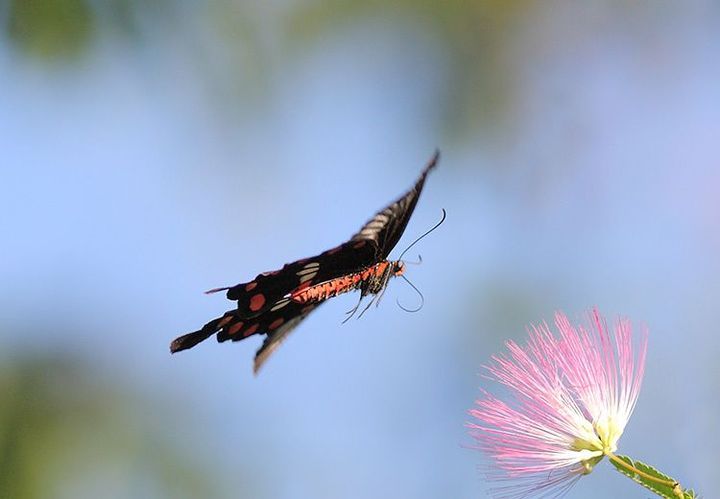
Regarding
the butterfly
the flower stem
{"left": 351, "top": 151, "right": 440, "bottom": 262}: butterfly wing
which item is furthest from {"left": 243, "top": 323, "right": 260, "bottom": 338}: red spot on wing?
the flower stem

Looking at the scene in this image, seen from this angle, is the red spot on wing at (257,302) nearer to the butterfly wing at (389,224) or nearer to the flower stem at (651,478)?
the butterfly wing at (389,224)

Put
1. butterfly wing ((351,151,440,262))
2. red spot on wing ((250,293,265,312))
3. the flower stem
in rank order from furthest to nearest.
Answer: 1. red spot on wing ((250,293,265,312))
2. butterfly wing ((351,151,440,262))
3. the flower stem

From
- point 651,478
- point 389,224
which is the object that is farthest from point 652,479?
point 389,224

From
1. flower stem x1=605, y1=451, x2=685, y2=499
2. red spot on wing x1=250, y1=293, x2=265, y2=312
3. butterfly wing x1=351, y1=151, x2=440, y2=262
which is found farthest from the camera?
red spot on wing x1=250, y1=293, x2=265, y2=312

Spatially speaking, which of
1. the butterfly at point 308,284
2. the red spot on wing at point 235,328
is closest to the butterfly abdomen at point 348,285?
the butterfly at point 308,284

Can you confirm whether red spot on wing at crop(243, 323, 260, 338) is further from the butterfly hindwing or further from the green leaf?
the green leaf

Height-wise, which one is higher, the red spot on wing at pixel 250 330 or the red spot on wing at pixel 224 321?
the red spot on wing at pixel 250 330

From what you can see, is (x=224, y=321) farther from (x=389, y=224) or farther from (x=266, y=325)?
(x=389, y=224)
